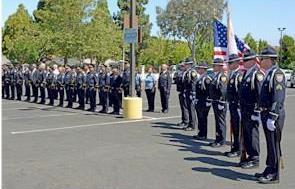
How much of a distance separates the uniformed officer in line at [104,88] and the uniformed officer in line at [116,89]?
0.19m

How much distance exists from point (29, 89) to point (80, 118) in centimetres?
891

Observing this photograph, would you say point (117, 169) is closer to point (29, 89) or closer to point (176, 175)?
point (176, 175)

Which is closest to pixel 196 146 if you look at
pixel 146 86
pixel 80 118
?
pixel 80 118

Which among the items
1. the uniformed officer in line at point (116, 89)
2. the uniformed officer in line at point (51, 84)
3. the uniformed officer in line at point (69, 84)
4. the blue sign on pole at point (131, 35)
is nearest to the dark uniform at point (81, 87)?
the uniformed officer in line at point (69, 84)

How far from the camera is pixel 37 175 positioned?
7832mm

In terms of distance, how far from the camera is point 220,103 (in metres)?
10.7

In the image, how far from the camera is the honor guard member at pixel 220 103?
34.9ft

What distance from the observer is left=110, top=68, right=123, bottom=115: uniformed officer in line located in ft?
59.4

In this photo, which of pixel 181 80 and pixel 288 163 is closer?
pixel 288 163

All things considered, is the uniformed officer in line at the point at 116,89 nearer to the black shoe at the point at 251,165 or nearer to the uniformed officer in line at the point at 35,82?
the uniformed officer in line at the point at 35,82

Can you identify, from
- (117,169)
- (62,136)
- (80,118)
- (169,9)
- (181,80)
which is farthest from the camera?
(169,9)

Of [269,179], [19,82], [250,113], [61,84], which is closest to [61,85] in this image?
[61,84]

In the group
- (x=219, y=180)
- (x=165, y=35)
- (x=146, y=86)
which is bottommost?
(x=219, y=180)

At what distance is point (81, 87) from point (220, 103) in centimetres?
1027
